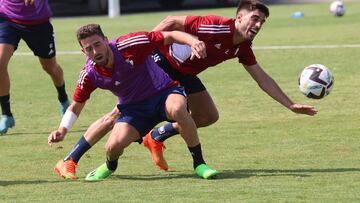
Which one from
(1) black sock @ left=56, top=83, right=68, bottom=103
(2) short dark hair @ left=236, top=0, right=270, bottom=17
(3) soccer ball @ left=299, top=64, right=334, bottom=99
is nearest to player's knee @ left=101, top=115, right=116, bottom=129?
(2) short dark hair @ left=236, top=0, right=270, bottom=17

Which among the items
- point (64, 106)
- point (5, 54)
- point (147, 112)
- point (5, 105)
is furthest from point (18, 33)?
point (147, 112)

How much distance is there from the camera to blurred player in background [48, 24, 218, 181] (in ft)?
26.8

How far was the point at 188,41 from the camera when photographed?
7.93 meters

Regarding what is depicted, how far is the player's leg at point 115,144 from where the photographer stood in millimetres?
8438

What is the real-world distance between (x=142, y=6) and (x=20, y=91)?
22.0 metres

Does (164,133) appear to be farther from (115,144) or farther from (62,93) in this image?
(62,93)

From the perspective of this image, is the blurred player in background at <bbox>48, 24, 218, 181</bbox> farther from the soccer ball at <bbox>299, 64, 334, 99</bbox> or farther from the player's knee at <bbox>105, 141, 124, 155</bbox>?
the soccer ball at <bbox>299, 64, 334, 99</bbox>

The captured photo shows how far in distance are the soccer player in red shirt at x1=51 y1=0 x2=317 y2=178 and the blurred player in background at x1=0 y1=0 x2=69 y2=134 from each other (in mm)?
2944

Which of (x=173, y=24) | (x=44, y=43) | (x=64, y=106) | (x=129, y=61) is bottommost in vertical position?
(x=64, y=106)

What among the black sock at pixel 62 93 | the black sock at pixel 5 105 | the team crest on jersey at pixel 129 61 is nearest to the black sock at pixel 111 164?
the team crest on jersey at pixel 129 61

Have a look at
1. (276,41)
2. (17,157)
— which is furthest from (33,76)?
(17,157)

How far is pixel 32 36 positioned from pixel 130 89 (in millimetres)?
3870

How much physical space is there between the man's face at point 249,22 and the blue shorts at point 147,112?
74cm

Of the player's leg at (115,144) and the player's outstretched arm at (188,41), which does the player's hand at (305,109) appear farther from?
the player's leg at (115,144)
